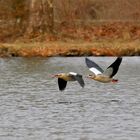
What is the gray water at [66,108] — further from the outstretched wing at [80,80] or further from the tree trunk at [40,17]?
the tree trunk at [40,17]

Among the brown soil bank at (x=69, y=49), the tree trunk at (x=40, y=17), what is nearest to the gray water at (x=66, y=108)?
the brown soil bank at (x=69, y=49)

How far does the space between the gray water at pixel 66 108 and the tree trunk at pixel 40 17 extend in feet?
29.9

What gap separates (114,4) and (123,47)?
23.7 feet

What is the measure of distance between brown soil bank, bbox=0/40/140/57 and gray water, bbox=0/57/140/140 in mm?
5123

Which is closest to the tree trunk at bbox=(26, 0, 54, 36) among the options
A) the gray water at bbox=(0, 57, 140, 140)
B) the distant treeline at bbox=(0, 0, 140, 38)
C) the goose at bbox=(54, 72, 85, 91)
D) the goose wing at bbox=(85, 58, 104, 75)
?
the distant treeline at bbox=(0, 0, 140, 38)

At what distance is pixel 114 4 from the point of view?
36500 millimetres

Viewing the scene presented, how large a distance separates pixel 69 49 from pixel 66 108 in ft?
46.8

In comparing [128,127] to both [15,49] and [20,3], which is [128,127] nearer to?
[15,49]

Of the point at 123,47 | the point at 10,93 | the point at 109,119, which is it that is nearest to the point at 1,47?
the point at 123,47

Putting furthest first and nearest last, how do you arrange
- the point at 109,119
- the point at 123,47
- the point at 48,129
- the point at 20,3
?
the point at 20,3 → the point at 123,47 → the point at 109,119 → the point at 48,129

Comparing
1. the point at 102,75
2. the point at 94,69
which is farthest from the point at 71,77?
the point at 102,75

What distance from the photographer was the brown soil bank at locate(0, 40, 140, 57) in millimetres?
29188

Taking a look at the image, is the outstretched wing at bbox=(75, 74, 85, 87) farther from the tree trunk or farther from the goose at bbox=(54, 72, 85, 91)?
the tree trunk

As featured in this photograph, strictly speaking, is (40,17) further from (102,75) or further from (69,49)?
(102,75)
